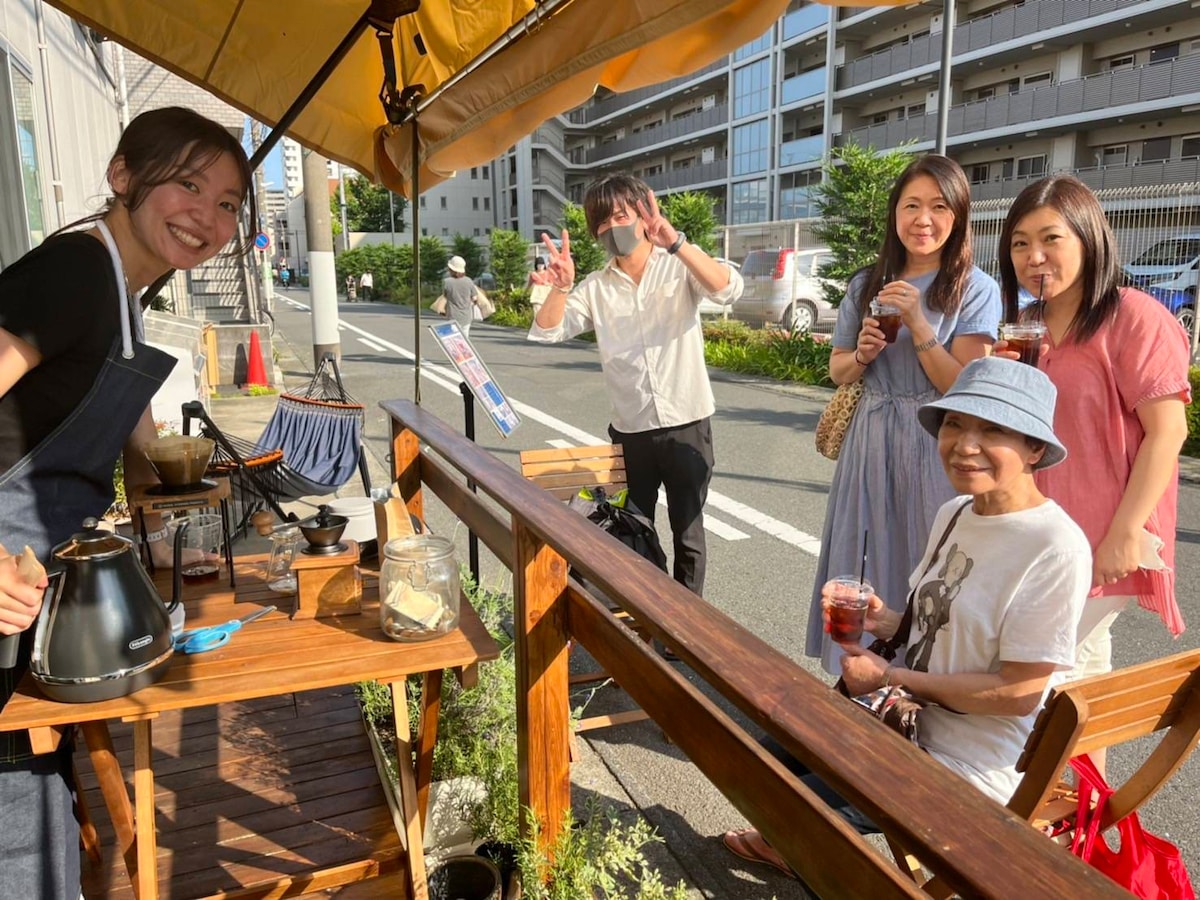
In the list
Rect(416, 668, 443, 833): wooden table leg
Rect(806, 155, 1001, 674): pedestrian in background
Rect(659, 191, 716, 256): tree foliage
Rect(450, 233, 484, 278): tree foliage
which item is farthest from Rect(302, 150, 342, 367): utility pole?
Rect(450, 233, 484, 278): tree foliage

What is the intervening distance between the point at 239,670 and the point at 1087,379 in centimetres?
232

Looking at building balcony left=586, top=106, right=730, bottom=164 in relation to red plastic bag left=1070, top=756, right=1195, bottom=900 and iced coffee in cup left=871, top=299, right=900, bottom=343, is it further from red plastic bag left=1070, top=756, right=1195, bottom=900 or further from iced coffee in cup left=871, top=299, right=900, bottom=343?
red plastic bag left=1070, top=756, right=1195, bottom=900

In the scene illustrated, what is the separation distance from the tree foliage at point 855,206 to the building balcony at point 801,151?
24448mm

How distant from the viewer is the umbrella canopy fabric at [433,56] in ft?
5.79

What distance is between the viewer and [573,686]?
3.41 m

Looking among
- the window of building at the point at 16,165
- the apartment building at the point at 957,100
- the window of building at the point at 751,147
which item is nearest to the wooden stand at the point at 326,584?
the window of building at the point at 16,165

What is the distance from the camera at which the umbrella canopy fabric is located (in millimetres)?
1765

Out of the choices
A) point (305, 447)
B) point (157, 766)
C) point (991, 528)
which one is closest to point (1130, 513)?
point (991, 528)

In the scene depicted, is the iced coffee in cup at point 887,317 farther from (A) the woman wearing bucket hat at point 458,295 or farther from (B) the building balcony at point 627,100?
(B) the building balcony at point 627,100

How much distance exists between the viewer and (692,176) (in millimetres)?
44406

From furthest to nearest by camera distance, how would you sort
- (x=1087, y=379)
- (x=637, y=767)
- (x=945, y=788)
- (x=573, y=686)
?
(x=573, y=686) < (x=637, y=767) < (x=1087, y=379) < (x=945, y=788)

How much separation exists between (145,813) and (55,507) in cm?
68

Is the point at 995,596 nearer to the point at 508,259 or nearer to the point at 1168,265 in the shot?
the point at 1168,265

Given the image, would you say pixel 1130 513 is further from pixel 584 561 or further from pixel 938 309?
pixel 584 561
